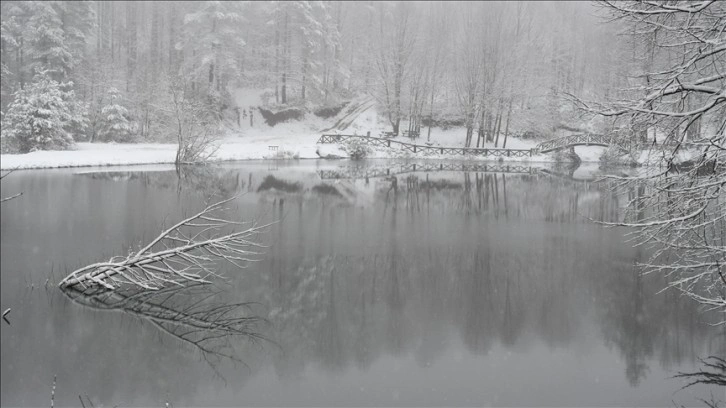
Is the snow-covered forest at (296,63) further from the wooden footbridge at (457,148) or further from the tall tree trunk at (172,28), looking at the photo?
the wooden footbridge at (457,148)

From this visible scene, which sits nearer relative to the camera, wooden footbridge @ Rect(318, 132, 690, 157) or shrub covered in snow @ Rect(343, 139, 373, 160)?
shrub covered in snow @ Rect(343, 139, 373, 160)

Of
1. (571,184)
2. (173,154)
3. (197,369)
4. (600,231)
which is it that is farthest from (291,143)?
(197,369)

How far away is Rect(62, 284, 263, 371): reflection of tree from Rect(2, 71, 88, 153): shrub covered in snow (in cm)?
3039

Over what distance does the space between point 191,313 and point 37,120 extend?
1274 inches

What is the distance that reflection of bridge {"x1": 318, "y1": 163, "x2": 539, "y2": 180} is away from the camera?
1420 inches

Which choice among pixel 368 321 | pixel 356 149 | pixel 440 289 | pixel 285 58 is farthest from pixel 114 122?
pixel 368 321

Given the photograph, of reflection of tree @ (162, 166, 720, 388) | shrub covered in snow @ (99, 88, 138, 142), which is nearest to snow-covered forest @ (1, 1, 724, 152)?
shrub covered in snow @ (99, 88, 138, 142)

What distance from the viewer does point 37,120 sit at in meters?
37.0

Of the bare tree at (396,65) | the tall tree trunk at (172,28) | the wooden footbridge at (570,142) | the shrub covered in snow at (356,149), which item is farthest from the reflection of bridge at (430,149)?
the tall tree trunk at (172,28)

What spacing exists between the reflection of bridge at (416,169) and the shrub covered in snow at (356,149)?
18.2ft

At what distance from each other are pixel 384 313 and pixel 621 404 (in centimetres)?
463

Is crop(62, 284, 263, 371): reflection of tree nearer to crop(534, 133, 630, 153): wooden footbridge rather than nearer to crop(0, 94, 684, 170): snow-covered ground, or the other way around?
crop(0, 94, 684, 170): snow-covered ground

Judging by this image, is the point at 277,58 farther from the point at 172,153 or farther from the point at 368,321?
the point at 368,321

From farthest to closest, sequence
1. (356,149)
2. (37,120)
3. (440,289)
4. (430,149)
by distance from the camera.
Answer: (430,149) < (356,149) < (37,120) < (440,289)
